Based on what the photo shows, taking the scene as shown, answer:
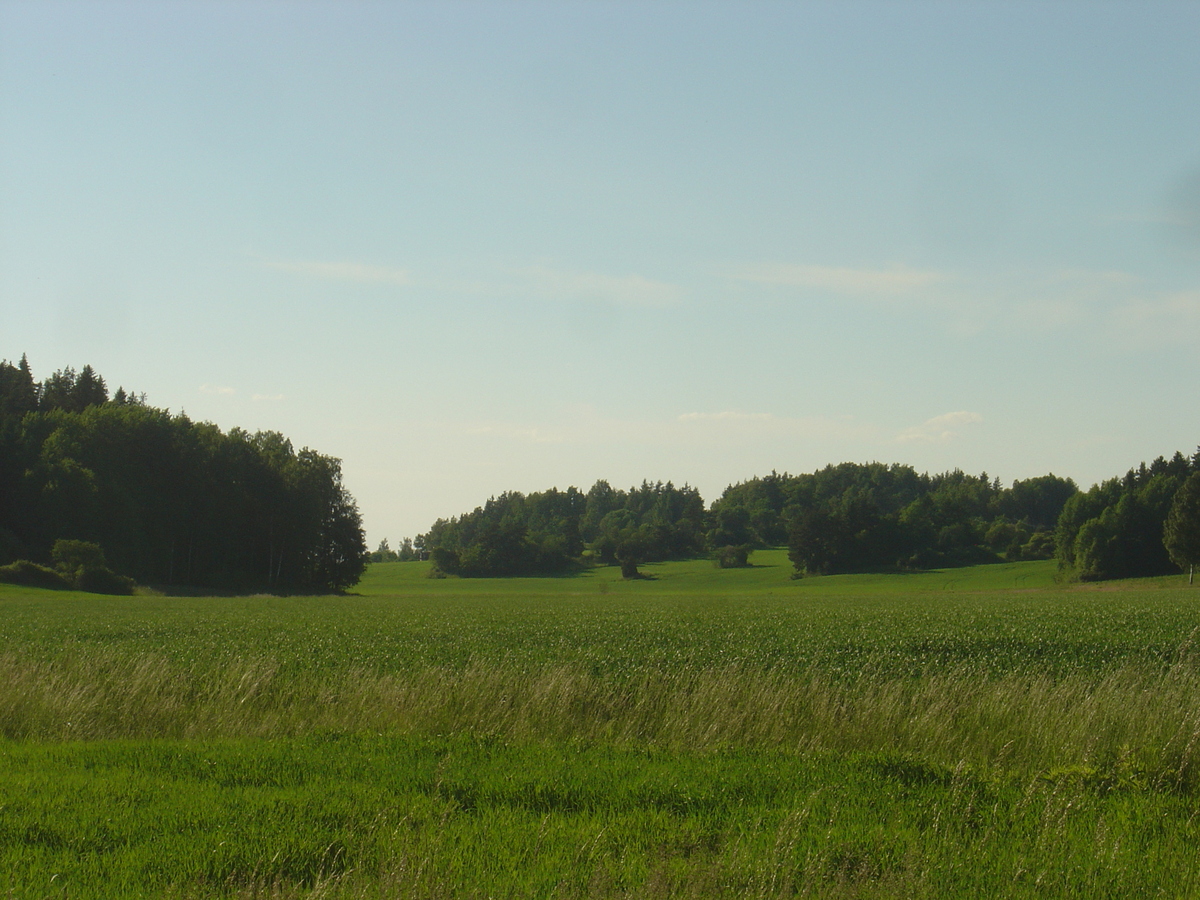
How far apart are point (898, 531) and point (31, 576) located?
3845 inches

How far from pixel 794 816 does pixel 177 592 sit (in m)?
73.9

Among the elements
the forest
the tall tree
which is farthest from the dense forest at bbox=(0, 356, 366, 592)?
the tall tree

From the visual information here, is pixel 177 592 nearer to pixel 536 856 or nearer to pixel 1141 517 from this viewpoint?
pixel 536 856

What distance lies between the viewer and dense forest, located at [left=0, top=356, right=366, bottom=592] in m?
71.1

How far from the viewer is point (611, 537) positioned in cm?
15338

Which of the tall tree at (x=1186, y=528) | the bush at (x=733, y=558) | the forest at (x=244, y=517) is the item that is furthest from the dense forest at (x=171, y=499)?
the tall tree at (x=1186, y=528)

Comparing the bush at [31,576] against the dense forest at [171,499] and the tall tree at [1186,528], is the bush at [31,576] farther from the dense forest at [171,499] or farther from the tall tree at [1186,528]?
the tall tree at [1186,528]

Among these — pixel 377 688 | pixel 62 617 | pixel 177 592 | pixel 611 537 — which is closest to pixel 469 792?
pixel 377 688

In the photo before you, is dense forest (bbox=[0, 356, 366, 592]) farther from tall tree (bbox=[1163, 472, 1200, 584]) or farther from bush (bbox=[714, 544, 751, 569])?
tall tree (bbox=[1163, 472, 1200, 584])

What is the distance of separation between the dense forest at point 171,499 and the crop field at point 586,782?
62916 mm

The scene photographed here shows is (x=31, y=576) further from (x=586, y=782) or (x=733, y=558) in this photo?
(x=733, y=558)

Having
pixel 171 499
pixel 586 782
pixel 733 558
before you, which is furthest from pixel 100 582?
pixel 733 558

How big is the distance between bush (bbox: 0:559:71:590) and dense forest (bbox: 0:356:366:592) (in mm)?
2739

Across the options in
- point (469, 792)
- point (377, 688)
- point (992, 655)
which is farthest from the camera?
point (992, 655)
